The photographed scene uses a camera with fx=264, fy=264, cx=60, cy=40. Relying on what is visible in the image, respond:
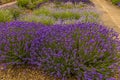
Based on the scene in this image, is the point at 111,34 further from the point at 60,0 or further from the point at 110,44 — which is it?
the point at 60,0

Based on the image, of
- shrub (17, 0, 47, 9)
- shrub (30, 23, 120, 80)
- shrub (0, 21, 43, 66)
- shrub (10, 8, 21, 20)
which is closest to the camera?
shrub (30, 23, 120, 80)

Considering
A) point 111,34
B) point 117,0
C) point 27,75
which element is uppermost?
point 111,34

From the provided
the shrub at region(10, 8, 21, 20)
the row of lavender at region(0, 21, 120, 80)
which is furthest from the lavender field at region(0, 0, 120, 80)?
the shrub at region(10, 8, 21, 20)

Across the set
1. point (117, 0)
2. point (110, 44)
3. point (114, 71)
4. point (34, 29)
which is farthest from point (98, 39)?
point (117, 0)

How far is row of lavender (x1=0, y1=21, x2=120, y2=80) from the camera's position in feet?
11.3

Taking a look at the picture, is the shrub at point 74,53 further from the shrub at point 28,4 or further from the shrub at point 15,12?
the shrub at point 28,4

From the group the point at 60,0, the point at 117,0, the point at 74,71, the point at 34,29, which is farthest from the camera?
the point at 117,0

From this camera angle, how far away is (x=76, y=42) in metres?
3.70

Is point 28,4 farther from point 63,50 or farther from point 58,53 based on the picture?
point 58,53

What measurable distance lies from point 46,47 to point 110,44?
92 centimetres

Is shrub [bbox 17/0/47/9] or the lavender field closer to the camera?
the lavender field

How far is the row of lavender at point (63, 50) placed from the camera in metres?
3.45

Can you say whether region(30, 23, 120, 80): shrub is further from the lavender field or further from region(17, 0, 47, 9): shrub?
region(17, 0, 47, 9): shrub

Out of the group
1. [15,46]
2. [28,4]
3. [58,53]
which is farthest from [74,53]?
[28,4]
